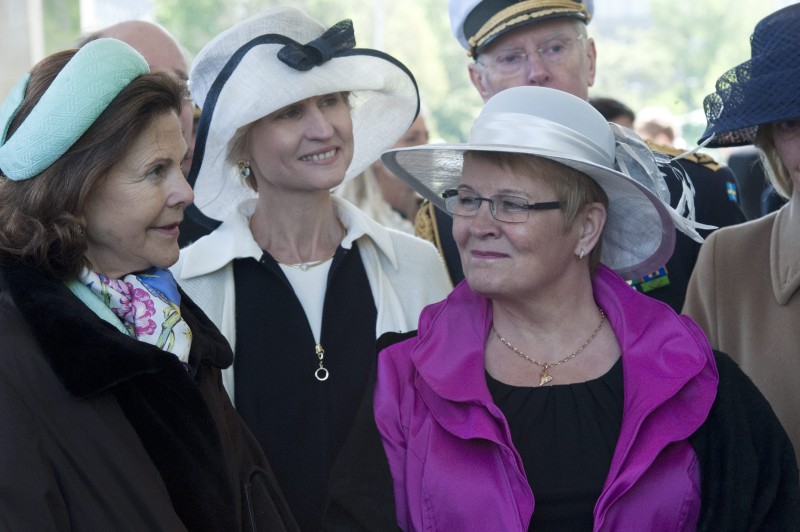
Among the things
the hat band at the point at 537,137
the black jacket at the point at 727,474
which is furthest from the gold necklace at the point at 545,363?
the hat band at the point at 537,137

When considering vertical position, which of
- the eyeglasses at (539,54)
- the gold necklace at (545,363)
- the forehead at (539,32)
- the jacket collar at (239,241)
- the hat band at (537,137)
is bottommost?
the gold necklace at (545,363)

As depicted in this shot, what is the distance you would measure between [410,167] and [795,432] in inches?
53.1

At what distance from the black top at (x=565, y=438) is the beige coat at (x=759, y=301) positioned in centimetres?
62

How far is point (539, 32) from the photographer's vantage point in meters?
3.65

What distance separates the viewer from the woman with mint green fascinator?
6.47 feet

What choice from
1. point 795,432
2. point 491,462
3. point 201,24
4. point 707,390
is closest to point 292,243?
point 491,462

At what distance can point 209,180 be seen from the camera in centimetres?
330

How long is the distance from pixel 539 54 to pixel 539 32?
81 millimetres

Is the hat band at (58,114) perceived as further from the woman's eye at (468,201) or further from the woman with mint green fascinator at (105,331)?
the woman's eye at (468,201)

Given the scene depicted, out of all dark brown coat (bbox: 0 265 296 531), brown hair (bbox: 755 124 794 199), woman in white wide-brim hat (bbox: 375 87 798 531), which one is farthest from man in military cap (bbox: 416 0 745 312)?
dark brown coat (bbox: 0 265 296 531)

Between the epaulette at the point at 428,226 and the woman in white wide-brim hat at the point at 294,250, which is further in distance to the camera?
the epaulette at the point at 428,226

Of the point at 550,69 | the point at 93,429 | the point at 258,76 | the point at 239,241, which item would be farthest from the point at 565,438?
the point at 550,69

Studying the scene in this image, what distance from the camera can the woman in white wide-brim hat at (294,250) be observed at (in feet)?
9.55

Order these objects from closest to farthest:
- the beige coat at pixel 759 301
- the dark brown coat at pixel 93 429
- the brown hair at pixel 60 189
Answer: the dark brown coat at pixel 93 429, the brown hair at pixel 60 189, the beige coat at pixel 759 301
